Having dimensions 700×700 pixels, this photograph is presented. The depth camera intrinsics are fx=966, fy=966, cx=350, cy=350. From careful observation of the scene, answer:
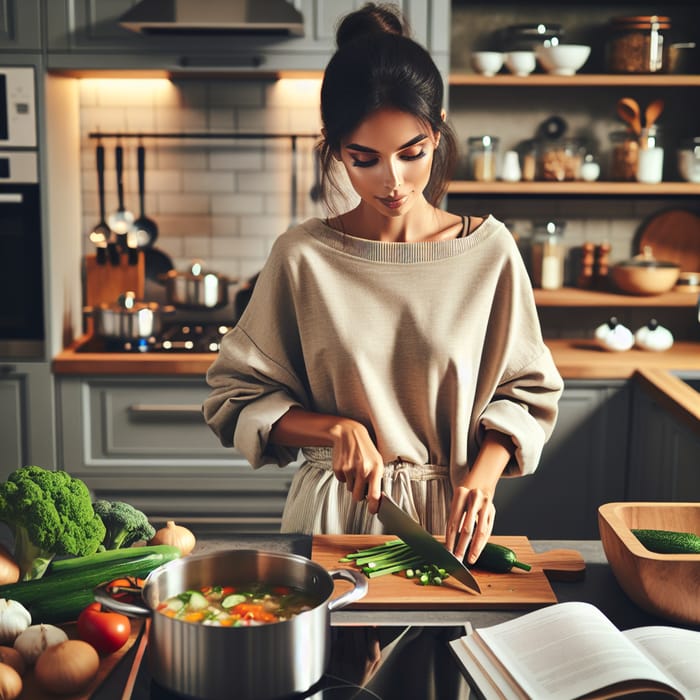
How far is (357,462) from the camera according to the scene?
1.53m

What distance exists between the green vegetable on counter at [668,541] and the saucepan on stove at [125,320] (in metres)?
2.27

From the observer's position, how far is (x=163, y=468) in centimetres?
336

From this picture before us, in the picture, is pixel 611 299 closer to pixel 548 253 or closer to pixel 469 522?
pixel 548 253

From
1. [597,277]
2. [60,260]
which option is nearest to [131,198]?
[60,260]

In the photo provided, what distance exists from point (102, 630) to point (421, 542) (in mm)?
473

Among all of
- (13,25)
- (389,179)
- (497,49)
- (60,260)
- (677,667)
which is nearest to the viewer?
(677,667)

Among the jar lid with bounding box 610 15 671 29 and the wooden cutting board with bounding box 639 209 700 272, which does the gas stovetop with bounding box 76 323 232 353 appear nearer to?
the wooden cutting board with bounding box 639 209 700 272

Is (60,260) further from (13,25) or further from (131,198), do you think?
(13,25)

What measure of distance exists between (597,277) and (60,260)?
6.67 ft

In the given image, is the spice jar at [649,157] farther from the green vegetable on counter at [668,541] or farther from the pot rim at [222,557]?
the pot rim at [222,557]

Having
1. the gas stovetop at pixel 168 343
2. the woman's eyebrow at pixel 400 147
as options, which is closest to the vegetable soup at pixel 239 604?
the woman's eyebrow at pixel 400 147

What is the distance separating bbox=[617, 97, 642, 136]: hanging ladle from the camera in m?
3.56

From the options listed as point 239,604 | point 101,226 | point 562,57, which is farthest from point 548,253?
point 239,604

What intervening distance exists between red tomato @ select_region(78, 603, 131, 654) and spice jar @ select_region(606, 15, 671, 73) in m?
2.98
